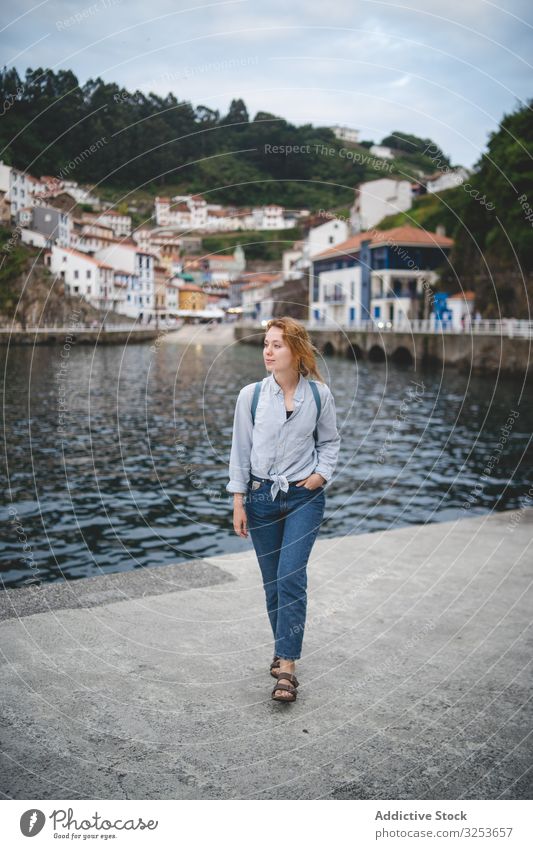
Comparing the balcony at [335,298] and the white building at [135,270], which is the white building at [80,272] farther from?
the balcony at [335,298]

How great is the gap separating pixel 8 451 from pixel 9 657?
14.4 m

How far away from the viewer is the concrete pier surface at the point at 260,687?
3023mm

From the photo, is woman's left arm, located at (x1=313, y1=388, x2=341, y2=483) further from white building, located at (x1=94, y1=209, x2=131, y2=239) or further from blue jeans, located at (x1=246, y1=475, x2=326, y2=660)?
white building, located at (x1=94, y1=209, x2=131, y2=239)

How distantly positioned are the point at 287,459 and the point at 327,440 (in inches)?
10.2

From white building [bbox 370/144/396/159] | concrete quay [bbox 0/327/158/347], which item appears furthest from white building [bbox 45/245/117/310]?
white building [bbox 370/144/396/159]

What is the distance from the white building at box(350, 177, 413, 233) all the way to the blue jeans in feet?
286

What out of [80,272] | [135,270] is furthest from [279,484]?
[80,272]

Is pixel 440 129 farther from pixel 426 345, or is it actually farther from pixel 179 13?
pixel 426 345

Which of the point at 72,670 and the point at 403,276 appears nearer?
the point at 72,670

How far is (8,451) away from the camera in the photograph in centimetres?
1766

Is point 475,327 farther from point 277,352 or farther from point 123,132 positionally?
point 277,352

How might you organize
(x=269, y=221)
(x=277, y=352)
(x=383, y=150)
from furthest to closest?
1. (x=383, y=150)
2. (x=269, y=221)
3. (x=277, y=352)

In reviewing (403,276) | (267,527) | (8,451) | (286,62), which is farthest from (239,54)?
(403,276)

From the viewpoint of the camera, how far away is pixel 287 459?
3.88 m
